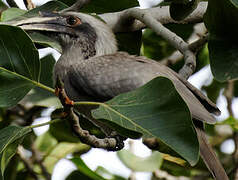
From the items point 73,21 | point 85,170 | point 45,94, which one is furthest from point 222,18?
point 73,21

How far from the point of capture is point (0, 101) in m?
3.27

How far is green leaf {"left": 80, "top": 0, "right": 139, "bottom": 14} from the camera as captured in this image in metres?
4.46

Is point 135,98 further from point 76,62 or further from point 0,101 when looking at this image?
point 76,62

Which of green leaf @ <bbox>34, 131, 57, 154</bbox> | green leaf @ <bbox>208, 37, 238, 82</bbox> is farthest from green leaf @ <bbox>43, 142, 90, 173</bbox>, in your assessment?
green leaf @ <bbox>208, 37, 238, 82</bbox>

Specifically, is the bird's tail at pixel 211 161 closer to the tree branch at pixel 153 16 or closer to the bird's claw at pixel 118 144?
the bird's claw at pixel 118 144

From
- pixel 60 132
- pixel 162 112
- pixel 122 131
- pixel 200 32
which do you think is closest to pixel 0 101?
pixel 122 131

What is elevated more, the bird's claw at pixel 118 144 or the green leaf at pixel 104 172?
the bird's claw at pixel 118 144

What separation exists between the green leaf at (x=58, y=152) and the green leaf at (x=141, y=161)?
1.75 feet

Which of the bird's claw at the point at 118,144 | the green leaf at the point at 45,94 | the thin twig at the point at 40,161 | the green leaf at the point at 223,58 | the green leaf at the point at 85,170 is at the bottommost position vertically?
the thin twig at the point at 40,161

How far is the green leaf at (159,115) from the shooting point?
8.96ft

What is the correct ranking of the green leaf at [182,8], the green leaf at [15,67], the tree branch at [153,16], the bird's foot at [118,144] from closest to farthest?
the green leaf at [15,67] → the green leaf at [182,8] → the bird's foot at [118,144] → the tree branch at [153,16]

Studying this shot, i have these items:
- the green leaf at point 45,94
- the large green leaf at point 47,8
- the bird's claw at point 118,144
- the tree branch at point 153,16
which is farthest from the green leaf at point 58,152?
the large green leaf at point 47,8

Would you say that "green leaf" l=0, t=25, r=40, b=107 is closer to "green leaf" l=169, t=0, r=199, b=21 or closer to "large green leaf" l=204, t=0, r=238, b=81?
"green leaf" l=169, t=0, r=199, b=21

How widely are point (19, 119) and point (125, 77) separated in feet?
5.23
